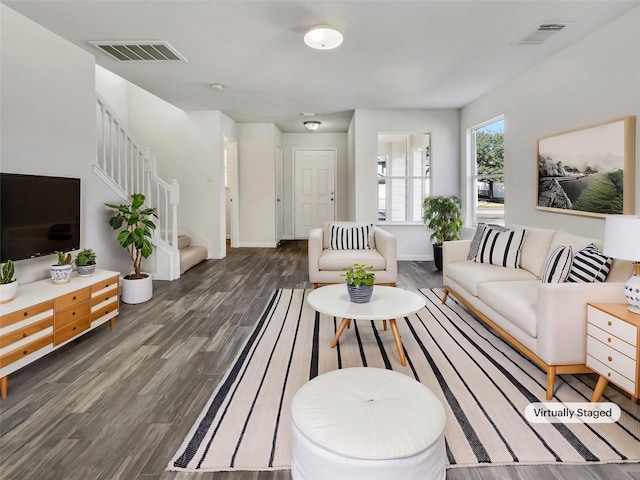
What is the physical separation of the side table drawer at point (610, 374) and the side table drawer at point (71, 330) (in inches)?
125

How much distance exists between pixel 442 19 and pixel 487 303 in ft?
7.19

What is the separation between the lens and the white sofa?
1.99 metres

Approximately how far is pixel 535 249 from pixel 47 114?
4.26 metres

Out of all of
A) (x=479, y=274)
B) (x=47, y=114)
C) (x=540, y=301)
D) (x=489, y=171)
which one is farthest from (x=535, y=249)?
(x=47, y=114)

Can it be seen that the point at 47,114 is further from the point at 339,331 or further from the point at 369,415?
the point at 369,415

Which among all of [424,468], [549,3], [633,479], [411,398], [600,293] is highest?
[549,3]

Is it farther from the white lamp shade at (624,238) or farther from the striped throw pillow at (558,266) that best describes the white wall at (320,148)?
the white lamp shade at (624,238)

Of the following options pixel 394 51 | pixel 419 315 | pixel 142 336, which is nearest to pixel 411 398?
pixel 419 315

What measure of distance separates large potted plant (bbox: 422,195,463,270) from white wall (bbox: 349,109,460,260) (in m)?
0.62

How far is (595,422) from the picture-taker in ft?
5.86

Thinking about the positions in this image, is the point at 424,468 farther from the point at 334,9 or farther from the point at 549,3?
the point at 549,3

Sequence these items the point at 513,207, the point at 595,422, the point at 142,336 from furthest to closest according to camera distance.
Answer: the point at 513,207, the point at 142,336, the point at 595,422

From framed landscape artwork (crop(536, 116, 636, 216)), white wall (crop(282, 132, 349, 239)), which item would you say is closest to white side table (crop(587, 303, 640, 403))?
framed landscape artwork (crop(536, 116, 636, 216))

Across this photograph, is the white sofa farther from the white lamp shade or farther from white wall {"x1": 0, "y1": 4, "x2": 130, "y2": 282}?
white wall {"x1": 0, "y1": 4, "x2": 130, "y2": 282}
